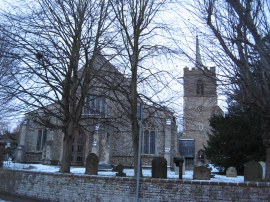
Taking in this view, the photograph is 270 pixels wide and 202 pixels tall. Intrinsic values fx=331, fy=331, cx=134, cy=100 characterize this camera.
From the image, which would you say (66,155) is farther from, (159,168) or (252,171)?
(252,171)

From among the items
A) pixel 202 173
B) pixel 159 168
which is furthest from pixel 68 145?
pixel 202 173

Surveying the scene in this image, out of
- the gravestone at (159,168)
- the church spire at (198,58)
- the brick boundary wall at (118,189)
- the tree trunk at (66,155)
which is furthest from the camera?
the tree trunk at (66,155)

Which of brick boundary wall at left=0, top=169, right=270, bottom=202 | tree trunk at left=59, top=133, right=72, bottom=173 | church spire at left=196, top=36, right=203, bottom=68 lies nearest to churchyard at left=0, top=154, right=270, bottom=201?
brick boundary wall at left=0, top=169, right=270, bottom=202

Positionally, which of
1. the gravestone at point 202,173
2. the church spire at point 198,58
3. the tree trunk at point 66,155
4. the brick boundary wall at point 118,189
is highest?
the church spire at point 198,58

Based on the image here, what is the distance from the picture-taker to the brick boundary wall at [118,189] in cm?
905

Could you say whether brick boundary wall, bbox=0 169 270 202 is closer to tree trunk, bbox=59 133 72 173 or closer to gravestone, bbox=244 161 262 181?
tree trunk, bbox=59 133 72 173

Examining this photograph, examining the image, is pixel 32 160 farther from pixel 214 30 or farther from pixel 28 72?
pixel 214 30

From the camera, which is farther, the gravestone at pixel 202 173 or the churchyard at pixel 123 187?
the gravestone at pixel 202 173

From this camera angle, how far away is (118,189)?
1076 centimetres

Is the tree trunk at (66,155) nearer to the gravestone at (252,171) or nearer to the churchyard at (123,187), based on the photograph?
the churchyard at (123,187)

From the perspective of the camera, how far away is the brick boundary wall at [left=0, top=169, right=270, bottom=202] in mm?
9047

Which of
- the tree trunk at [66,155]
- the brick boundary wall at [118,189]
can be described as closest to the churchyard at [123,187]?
the brick boundary wall at [118,189]

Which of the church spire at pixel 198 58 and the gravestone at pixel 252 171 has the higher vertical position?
the church spire at pixel 198 58

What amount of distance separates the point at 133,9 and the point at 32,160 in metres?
29.6
